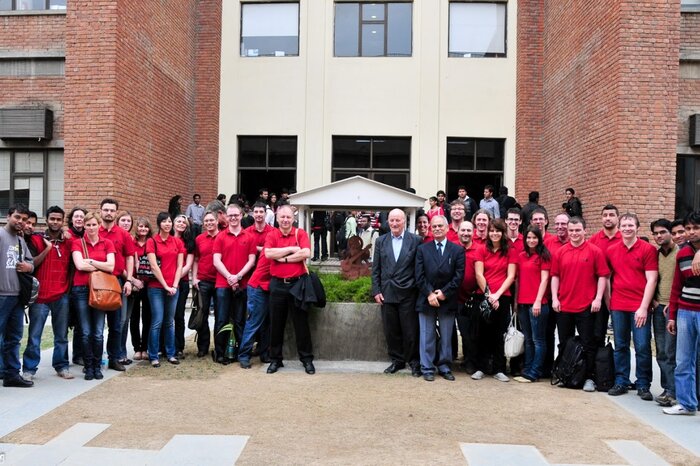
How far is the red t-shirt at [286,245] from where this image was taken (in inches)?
297

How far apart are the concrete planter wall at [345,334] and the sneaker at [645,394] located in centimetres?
304

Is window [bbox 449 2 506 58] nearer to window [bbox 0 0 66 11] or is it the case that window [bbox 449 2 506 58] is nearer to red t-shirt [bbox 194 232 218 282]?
window [bbox 0 0 66 11]

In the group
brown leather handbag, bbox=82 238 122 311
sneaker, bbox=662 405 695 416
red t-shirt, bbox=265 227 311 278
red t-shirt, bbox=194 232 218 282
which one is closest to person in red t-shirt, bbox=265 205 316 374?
red t-shirt, bbox=265 227 311 278

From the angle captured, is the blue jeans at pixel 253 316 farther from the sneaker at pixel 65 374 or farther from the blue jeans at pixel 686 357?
the blue jeans at pixel 686 357

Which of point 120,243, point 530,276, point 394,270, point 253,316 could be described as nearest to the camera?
point 530,276

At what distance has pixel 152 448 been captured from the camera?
4.79 metres

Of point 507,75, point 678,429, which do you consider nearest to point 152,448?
point 678,429

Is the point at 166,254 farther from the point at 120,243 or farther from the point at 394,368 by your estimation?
the point at 394,368

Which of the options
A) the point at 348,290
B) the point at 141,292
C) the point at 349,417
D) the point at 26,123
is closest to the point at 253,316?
the point at 348,290

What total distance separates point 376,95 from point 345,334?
33.5ft

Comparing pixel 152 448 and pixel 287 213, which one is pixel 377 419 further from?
pixel 287 213

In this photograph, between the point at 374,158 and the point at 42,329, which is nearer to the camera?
the point at 42,329

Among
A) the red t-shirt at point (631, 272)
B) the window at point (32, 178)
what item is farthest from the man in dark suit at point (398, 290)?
the window at point (32, 178)

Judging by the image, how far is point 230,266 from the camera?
7.98 metres
